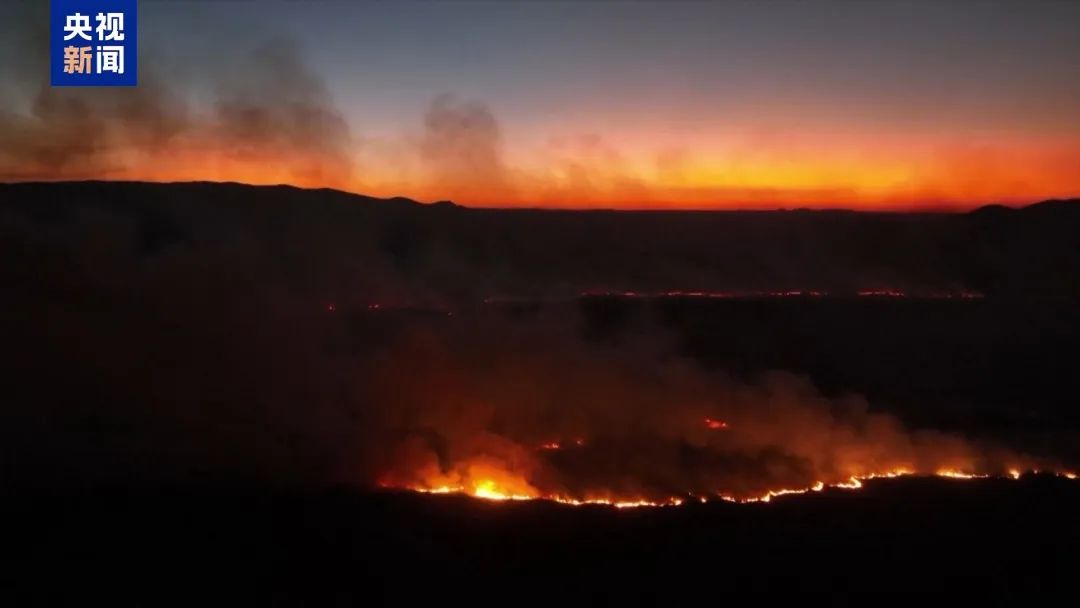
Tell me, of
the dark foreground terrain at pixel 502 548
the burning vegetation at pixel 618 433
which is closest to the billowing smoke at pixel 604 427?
the burning vegetation at pixel 618 433

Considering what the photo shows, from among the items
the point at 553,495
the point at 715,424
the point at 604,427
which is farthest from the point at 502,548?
the point at 715,424

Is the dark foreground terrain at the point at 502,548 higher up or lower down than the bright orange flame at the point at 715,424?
lower down

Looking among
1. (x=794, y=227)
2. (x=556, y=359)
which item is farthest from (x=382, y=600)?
(x=794, y=227)

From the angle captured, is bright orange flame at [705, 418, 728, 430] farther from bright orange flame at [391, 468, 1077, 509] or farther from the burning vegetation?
bright orange flame at [391, 468, 1077, 509]

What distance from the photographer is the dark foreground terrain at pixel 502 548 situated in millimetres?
8828

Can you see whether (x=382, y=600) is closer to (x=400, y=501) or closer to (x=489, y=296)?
(x=400, y=501)

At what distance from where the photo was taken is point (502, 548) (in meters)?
10.0

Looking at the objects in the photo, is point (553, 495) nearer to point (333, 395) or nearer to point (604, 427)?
point (604, 427)

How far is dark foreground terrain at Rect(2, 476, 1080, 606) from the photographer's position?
8828mm

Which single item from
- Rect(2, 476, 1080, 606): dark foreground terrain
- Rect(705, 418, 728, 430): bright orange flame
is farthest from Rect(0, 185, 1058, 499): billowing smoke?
Rect(2, 476, 1080, 606): dark foreground terrain

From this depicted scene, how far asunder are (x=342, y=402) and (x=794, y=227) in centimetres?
2961

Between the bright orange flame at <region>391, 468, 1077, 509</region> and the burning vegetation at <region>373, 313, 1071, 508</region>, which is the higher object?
the burning vegetation at <region>373, 313, 1071, 508</region>

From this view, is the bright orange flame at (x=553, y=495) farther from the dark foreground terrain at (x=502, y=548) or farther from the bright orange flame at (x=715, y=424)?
the bright orange flame at (x=715, y=424)

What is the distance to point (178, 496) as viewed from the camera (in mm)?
11172
